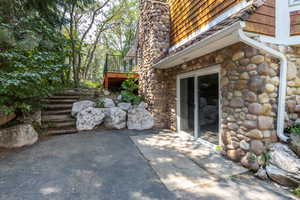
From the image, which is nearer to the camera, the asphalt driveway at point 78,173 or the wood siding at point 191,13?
the asphalt driveway at point 78,173

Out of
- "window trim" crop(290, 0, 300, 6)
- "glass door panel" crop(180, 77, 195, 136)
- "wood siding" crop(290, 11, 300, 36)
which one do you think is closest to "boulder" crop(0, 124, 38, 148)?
"glass door panel" crop(180, 77, 195, 136)

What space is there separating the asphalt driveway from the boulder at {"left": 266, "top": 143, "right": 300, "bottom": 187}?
62.6 inches

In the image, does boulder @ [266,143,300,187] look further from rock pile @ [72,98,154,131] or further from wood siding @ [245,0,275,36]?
rock pile @ [72,98,154,131]

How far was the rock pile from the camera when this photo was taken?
462cm

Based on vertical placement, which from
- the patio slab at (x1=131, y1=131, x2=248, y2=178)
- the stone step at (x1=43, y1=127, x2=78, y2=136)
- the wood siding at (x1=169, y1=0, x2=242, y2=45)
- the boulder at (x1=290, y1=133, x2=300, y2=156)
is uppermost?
the wood siding at (x1=169, y1=0, x2=242, y2=45)

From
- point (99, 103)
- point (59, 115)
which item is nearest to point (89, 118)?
point (99, 103)

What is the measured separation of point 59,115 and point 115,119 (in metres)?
1.98

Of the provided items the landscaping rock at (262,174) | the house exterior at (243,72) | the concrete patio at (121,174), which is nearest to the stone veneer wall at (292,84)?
the house exterior at (243,72)

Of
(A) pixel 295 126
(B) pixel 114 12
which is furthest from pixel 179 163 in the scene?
(B) pixel 114 12

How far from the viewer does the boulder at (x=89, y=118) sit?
4.52m

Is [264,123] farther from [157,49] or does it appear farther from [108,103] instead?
[108,103]

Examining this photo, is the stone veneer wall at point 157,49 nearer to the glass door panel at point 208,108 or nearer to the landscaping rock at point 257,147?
the glass door panel at point 208,108

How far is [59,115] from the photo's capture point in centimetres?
493

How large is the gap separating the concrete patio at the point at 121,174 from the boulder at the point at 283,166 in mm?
208
